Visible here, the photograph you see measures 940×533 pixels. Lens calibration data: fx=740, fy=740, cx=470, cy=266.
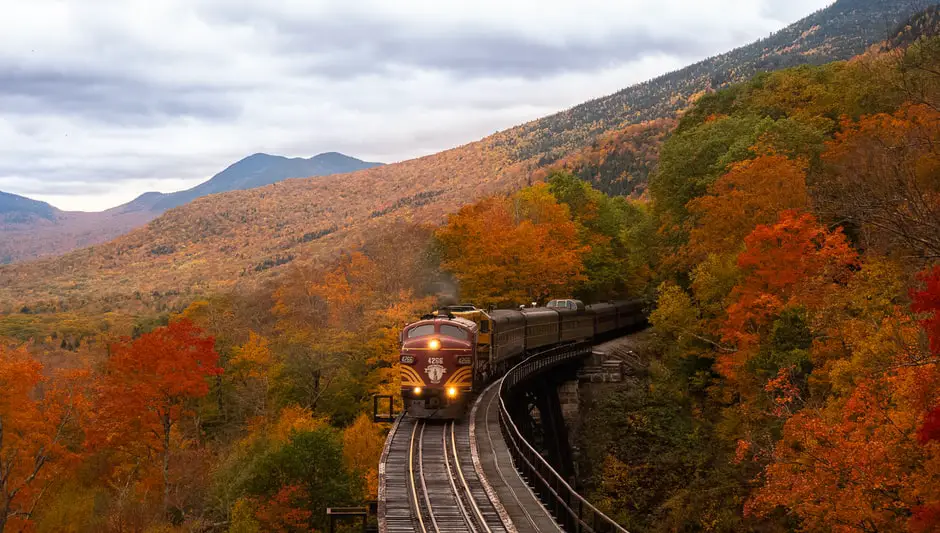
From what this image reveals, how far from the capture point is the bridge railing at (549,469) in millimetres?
16453

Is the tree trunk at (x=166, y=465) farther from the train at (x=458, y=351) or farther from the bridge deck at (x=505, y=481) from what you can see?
the bridge deck at (x=505, y=481)

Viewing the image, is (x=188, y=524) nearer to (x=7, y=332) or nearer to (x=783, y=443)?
(x=783, y=443)

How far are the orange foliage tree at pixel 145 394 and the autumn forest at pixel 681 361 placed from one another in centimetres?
15

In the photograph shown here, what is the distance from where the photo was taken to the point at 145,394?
40.0 metres

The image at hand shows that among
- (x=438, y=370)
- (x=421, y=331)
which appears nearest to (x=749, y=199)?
(x=421, y=331)

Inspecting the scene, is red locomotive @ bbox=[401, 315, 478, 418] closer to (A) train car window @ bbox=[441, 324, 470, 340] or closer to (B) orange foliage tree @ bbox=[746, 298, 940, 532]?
(A) train car window @ bbox=[441, 324, 470, 340]

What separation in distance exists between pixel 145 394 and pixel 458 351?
817 inches

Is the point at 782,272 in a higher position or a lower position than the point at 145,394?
higher

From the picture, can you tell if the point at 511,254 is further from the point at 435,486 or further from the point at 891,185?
the point at 891,185

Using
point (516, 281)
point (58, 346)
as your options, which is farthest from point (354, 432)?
point (58, 346)

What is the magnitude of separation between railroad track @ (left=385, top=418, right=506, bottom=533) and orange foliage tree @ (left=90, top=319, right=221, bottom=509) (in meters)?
18.5

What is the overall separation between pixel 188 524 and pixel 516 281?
28.5 m

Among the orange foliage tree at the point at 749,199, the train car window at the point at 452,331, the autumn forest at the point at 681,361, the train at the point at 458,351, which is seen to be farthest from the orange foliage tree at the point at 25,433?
the orange foliage tree at the point at 749,199

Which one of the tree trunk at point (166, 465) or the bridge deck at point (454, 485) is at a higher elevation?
the bridge deck at point (454, 485)
